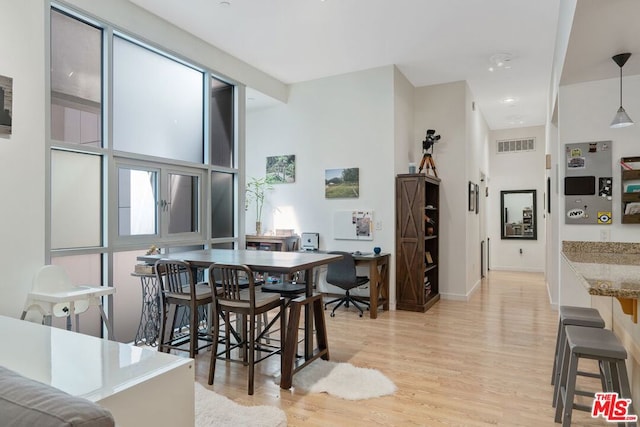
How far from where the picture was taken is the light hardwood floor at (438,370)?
262cm

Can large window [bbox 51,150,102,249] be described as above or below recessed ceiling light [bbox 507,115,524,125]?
below

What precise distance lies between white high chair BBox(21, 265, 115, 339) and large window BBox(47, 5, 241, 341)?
0.78 ft

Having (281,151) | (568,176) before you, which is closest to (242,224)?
(281,151)

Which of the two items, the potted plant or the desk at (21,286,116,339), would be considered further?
the potted plant

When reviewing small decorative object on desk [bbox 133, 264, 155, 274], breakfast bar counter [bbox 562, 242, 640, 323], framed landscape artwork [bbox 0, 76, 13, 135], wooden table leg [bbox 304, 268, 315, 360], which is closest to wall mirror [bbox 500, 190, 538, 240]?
breakfast bar counter [bbox 562, 242, 640, 323]

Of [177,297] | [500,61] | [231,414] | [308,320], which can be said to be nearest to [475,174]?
[500,61]

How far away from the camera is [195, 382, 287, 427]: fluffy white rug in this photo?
8.11 ft

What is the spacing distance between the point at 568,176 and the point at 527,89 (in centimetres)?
342

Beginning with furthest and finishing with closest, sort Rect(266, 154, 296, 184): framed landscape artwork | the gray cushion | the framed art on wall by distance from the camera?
the framed art on wall < Rect(266, 154, 296, 184): framed landscape artwork < the gray cushion

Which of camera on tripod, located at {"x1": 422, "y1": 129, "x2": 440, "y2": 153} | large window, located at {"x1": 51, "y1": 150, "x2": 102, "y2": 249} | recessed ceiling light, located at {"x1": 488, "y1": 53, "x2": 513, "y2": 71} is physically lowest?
large window, located at {"x1": 51, "y1": 150, "x2": 102, "y2": 249}

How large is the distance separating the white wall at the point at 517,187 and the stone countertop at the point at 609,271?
5733 mm

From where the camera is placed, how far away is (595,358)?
2121 millimetres

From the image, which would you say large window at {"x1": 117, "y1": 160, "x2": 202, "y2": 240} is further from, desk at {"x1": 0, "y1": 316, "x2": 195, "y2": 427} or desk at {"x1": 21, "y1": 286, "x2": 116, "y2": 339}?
desk at {"x1": 0, "y1": 316, "x2": 195, "y2": 427}

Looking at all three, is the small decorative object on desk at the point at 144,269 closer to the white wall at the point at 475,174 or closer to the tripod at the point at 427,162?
the tripod at the point at 427,162
